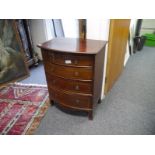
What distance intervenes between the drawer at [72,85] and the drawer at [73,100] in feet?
0.25

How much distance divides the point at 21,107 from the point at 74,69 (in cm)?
107

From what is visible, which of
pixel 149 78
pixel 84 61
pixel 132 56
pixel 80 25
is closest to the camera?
pixel 84 61

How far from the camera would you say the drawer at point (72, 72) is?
1.37m

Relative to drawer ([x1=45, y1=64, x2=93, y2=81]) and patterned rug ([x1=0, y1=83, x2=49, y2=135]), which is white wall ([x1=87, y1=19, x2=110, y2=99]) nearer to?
drawer ([x1=45, y1=64, x2=93, y2=81])

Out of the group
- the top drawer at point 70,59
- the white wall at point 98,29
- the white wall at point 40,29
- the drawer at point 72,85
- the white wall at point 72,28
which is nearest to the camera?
the top drawer at point 70,59

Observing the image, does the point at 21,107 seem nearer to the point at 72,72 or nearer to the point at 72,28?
the point at 72,72

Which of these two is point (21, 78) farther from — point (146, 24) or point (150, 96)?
point (146, 24)

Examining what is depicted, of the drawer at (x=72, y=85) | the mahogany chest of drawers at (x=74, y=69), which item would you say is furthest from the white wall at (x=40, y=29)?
the drawer at (x=72, y=85)

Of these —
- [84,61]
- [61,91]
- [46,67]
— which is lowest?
[61,91]

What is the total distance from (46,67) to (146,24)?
12.9 ft

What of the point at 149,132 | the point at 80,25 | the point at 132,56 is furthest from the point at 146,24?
the point at 149,132

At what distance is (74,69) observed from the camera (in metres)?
1.38

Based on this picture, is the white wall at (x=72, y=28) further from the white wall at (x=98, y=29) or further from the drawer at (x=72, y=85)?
the drawer at (x=72, y=85)

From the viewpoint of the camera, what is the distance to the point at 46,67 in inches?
61.8
